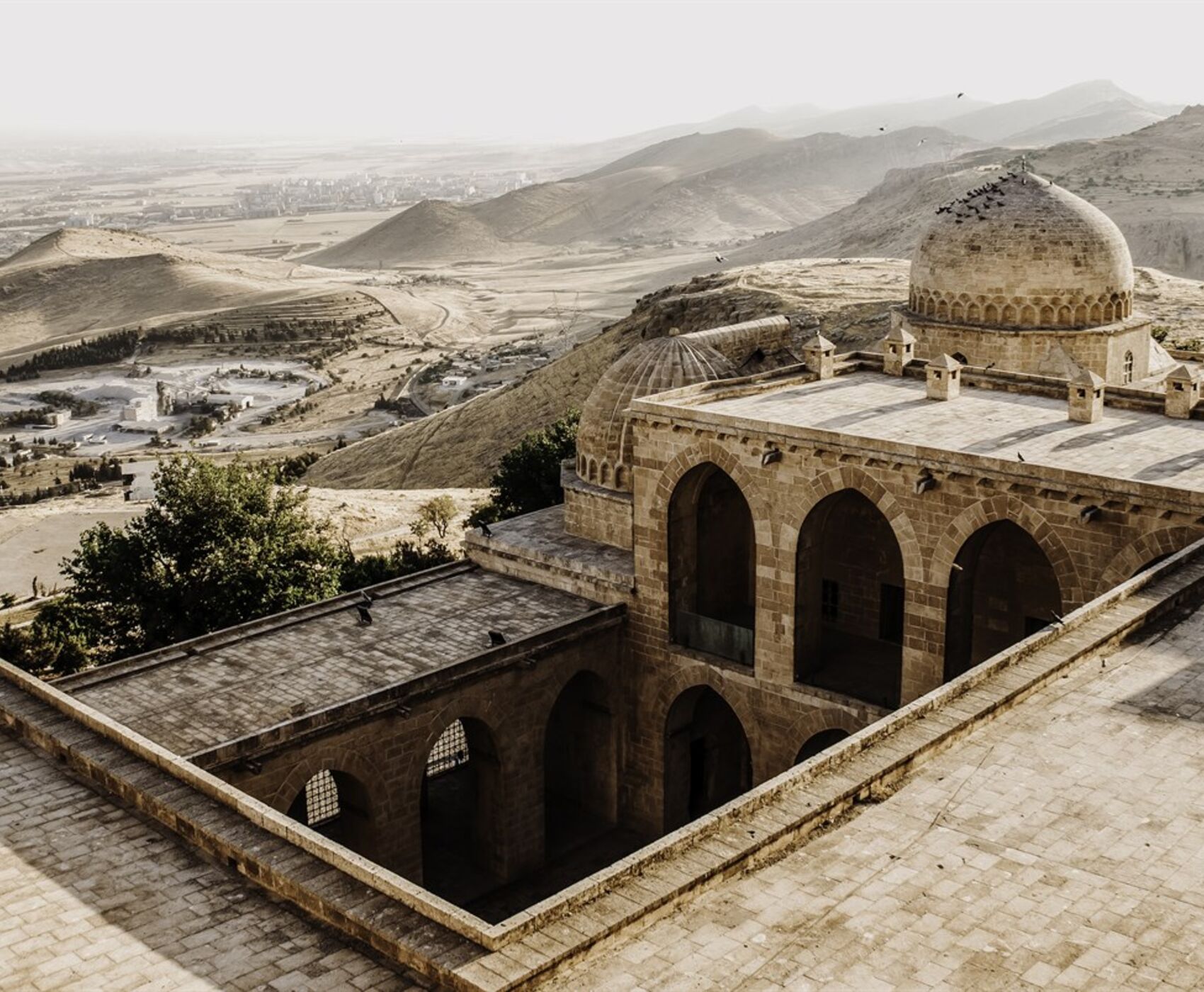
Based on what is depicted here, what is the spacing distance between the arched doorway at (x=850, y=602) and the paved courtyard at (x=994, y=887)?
7.44m

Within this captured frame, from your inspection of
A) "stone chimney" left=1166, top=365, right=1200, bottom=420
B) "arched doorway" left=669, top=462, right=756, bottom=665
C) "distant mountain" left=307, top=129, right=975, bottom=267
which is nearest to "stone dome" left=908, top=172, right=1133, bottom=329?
"stone chimney" left=1166, top=365, right=1200, bottom=420

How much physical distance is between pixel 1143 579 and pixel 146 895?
11969mm

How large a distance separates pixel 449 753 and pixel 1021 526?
1260 cm

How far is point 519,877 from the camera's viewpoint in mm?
22516

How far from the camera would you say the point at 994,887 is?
11406 millimetres

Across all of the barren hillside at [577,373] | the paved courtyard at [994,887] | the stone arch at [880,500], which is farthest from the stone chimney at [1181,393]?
the barren hillside at [577,373]

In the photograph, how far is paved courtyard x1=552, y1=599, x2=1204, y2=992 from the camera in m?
10.3

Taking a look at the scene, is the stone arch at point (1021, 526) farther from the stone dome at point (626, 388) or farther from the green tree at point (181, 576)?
the green tree at point (181, 576)

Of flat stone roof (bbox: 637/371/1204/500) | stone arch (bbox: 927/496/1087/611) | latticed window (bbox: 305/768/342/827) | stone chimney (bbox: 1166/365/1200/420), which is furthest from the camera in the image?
latticed window (bbox: 305/768/342/827)

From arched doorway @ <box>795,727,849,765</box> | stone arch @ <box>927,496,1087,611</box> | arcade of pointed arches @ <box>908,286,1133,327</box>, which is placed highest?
arcade of pointed arches @ <box>908,286,1133,327</box>

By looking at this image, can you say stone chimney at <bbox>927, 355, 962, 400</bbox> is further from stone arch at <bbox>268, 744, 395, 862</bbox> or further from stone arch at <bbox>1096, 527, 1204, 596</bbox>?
stone arch at <bbox>268, 744, 395, 862</bbox>

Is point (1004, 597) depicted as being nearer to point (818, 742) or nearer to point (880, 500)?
point (880, 500)

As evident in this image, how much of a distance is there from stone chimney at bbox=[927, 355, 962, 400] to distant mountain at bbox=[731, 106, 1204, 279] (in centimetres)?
5062

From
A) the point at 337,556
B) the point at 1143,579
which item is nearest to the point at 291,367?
the point at 337,556
